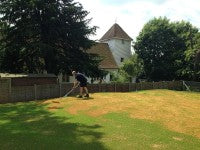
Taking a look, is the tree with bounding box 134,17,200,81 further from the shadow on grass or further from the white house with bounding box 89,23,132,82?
the shadow on grass

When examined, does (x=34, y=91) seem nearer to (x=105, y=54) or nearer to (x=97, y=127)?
(x=97, y=127)

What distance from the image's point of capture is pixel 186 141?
528 inches

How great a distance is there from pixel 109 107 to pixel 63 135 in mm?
7253

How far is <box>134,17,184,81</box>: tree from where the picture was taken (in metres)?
56.6

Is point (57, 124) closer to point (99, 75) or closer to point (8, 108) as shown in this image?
point (8, 108)

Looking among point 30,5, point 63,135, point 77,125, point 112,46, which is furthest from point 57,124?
point 112,46

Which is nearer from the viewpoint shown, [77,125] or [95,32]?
[77,125]

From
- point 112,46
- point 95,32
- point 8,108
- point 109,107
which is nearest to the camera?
point 109,107

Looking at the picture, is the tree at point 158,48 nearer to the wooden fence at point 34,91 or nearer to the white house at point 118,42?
the white house at point 118,42

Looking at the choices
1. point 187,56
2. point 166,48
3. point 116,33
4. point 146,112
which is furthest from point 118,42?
point 146,112

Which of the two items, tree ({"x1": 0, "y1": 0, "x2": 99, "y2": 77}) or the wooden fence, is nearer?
the wooden fence

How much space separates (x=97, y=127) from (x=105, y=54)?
44411mm

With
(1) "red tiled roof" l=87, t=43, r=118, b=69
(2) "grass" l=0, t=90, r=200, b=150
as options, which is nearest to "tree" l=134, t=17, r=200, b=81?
(1) "red tiled roof" l=87, t=43, r=118, b=69

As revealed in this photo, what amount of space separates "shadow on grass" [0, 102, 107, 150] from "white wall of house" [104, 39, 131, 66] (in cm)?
4716
